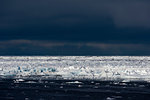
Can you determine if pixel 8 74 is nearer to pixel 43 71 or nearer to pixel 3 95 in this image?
pixel 43 71

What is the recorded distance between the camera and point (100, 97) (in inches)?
758

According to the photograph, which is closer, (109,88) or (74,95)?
(74,95)

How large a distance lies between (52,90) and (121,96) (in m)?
5.12

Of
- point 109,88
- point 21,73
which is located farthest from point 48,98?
point 21,73

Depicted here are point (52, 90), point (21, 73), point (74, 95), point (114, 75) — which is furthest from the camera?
point (21, 73)

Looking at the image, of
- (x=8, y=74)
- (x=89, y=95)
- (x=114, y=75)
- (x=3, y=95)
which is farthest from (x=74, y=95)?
(x=8, y=74)

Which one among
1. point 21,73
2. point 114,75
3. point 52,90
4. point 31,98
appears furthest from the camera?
point 21,73

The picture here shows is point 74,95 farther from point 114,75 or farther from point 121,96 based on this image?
point 114,75

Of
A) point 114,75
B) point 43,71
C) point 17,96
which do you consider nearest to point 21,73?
point 43,71

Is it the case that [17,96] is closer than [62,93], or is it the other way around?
[17,96]

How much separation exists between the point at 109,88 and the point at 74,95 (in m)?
4.34

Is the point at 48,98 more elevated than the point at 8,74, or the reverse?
the point at 8,74

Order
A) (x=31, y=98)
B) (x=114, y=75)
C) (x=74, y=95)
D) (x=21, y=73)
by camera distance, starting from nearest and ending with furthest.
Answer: (x=31, y=98)
(x=74, y=95)
(x=114, y=75)
(x=21, y=73)

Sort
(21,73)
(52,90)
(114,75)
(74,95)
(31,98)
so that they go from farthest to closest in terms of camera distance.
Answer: (21,73) → (114,75) → (52,90) → (74,95) → (31,98)
